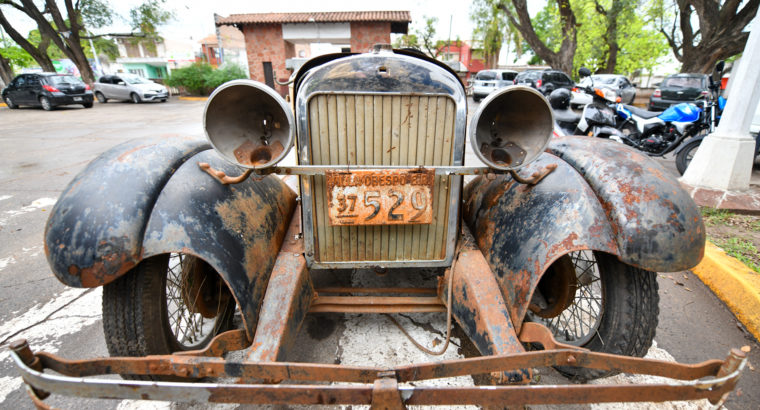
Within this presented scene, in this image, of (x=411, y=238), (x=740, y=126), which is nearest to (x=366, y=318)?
(x=411, y=238)

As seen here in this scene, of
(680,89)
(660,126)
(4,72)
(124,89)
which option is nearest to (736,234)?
(660,126)

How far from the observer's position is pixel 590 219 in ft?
5.32

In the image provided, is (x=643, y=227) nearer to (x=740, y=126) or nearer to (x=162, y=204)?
(x=162, y=204)

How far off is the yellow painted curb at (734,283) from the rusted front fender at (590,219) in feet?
5.00

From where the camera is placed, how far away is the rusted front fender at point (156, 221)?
4.78 feet

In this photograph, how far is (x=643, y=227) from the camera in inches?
60.2

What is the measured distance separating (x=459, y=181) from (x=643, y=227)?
0.84 meters

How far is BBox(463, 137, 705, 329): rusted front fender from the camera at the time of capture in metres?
1.53

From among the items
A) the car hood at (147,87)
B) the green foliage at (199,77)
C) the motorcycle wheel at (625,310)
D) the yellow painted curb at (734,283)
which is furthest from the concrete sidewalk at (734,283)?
the green foliage at (199,77)

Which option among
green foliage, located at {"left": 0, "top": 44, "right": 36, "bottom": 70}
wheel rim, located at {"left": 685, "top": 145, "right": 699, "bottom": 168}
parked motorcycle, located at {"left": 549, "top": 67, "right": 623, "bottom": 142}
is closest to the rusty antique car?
parked motorcycle, located at {"left": 549, "top": 67, "right": 623, "bottom": 142}

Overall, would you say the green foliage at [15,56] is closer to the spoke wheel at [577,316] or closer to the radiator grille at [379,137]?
the radiator grille at [379,137]

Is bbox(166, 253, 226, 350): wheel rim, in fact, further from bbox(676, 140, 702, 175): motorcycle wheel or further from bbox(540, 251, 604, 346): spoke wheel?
bbox(676, 140, 702, 175): motorcycle wheel

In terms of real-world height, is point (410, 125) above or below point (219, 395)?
above

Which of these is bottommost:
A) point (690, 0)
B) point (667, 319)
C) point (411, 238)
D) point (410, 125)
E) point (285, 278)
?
point (667, 319)
